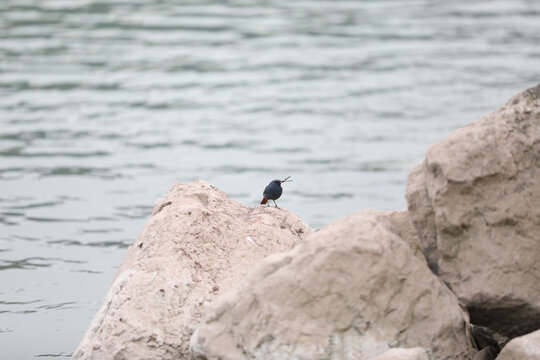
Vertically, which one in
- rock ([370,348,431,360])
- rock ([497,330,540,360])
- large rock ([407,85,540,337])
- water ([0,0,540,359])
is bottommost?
water ([0,0,540,359])

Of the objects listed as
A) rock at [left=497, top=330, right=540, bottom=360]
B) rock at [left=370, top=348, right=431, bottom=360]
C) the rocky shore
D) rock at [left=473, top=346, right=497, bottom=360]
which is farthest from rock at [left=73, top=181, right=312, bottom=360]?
rock at [left=497, top=330, right=540, bottom=360]

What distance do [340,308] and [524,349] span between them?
39.0 inches

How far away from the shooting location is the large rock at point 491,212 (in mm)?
5145

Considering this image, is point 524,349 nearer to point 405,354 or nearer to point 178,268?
point 405,354

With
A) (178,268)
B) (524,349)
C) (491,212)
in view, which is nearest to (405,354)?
(524,349)

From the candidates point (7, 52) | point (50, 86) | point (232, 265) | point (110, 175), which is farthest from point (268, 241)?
point (7, 52)

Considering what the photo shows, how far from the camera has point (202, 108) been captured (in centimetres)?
1573

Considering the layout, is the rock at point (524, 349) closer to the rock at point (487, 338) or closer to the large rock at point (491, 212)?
the large rock at point (491, 212)

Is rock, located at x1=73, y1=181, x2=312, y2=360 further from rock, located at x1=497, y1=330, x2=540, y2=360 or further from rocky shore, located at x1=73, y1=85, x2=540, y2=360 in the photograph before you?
rock, located at x1=497, y1=330, x2=540, y2=360

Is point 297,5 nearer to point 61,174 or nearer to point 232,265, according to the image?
point 61,174

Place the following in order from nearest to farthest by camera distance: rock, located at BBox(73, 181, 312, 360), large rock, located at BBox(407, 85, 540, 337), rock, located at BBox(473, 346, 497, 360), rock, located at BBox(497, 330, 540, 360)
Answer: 1. rock, located at BBox(497, 330, 540, 360)
2. large rock, located at BBox(407, 85, 540, 337)
3. rock, located at BBox(73, 181, 312, 360)
4. rock, located at BBox(473, 346, 497, 360)

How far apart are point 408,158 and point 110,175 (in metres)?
4.18

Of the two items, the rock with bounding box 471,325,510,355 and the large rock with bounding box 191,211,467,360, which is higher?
the large rock with bounding box 191,211,467,360

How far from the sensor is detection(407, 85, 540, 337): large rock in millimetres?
5145
